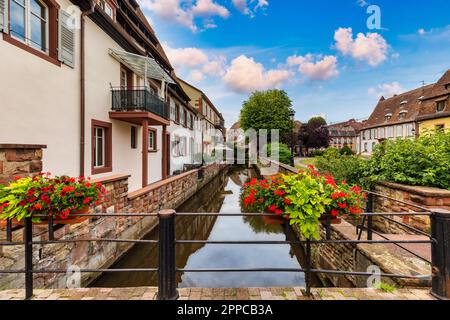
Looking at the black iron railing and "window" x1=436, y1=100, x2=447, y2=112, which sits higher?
"window" x1=436, y1=100, x2=447, y2=112

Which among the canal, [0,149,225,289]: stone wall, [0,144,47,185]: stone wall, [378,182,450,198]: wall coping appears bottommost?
the canal

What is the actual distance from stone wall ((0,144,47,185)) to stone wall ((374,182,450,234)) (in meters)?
7.03

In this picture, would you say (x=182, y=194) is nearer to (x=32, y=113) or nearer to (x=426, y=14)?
(x=32, y=113)

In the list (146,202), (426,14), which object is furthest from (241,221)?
(426,14)

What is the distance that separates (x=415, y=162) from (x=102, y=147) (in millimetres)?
9298

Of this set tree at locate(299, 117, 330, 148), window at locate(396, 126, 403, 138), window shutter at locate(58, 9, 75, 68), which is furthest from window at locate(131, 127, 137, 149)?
tree at locate(299, 117, 330, 148)

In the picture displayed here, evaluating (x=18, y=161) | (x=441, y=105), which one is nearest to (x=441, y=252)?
(x=18, y=161)

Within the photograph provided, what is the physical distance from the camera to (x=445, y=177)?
16.6 ft

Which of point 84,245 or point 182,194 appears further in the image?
point 182,194

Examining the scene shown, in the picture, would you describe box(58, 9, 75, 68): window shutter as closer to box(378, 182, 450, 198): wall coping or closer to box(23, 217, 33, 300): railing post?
box(23, 217, 33, 300): railing post

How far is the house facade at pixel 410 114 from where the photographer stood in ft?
73.4

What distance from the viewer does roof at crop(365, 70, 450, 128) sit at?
2272cm

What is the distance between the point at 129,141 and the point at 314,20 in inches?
464

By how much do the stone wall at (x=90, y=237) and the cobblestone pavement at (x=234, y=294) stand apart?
819mm
